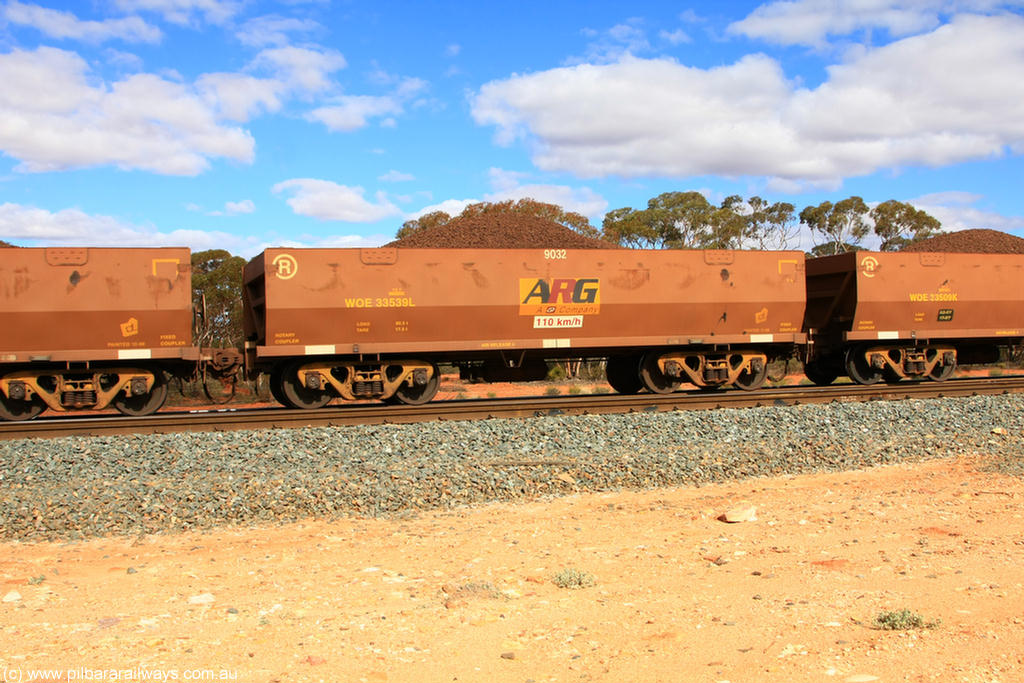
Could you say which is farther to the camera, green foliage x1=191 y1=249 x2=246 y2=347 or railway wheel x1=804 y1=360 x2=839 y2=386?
green foliage x1=191 y1=249 x2=246 y2=347

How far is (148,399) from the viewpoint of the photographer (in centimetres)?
1295

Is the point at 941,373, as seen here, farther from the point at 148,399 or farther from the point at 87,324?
the point at 87,324

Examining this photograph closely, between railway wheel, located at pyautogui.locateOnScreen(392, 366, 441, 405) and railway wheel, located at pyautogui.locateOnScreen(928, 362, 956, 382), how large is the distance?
10639mm

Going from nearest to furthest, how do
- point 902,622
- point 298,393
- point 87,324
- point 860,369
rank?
1. point 902,622
2. point 87,324
3. point 298,393
4. point 860,369

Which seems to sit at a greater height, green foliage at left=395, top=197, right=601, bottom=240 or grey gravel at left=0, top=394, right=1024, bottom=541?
green foliage at left=395, top=197, right=601, bottom=240

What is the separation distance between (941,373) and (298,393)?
43.5 ft

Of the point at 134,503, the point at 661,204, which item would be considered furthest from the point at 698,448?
the point at 661,204

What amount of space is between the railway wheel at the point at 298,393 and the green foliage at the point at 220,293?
17165 mm

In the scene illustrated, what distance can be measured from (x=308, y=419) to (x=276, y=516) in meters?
3.89

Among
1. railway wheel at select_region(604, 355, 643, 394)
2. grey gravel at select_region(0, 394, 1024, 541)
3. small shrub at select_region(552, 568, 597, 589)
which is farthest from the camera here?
railway wheel at select_region(604, 355, 643, 394)

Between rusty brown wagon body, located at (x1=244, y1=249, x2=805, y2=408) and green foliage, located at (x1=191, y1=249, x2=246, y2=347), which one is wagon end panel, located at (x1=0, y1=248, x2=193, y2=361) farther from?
green foliage, located at (x1=191, y1=249, x2=246, y2=347)

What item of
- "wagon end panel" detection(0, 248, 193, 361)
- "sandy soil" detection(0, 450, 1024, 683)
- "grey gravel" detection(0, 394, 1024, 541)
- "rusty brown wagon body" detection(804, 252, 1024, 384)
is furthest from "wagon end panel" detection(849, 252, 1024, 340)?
"wagon end panel" detection(0, 248, 193, 361)

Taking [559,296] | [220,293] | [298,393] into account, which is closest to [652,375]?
[559,296]

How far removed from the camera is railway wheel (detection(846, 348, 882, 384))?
52.9ft
